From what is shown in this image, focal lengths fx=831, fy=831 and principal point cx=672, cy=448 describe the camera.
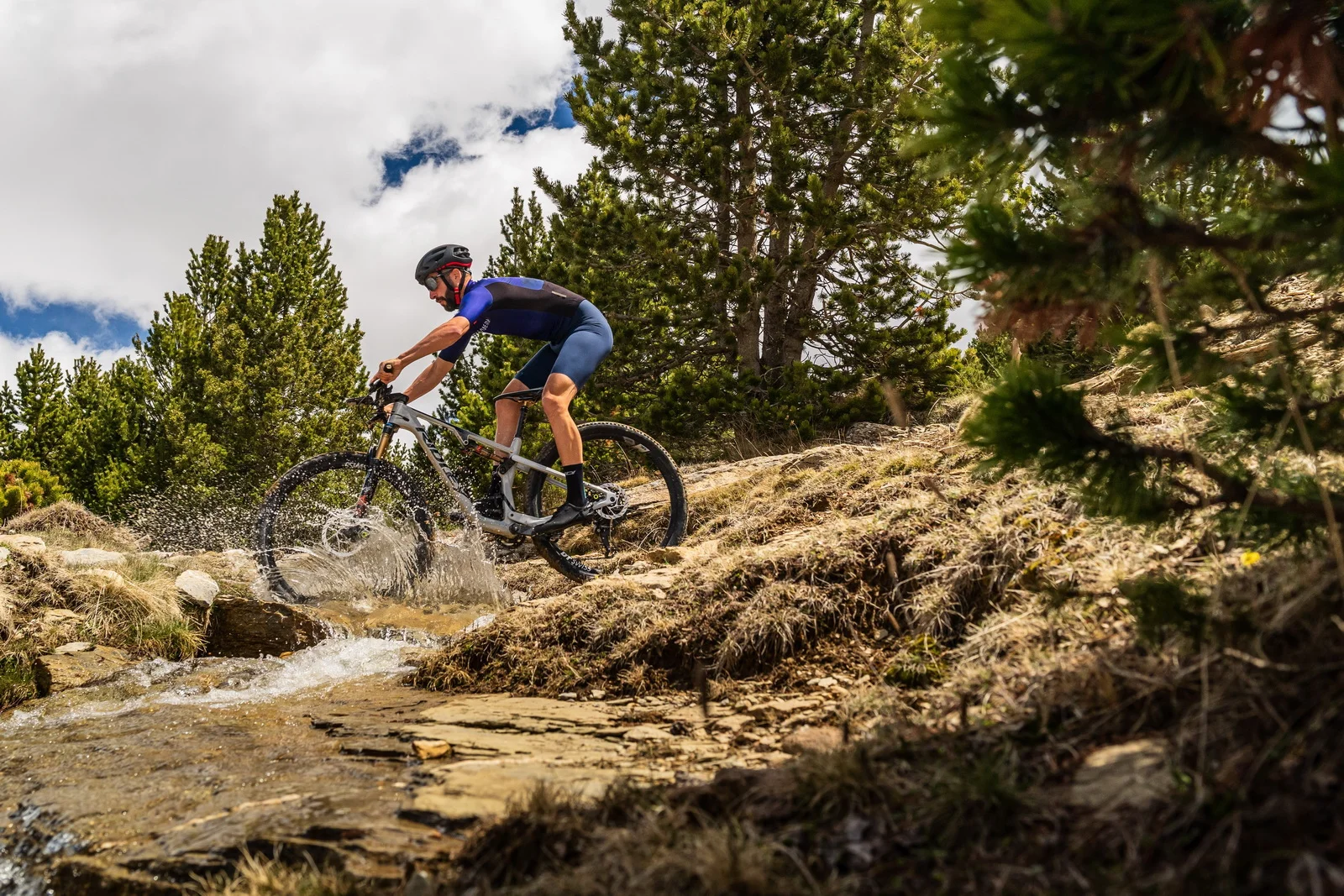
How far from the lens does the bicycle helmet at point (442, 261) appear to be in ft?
18.5

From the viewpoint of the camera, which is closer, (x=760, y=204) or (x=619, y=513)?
(x=619, y=513)

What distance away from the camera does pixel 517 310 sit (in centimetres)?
584

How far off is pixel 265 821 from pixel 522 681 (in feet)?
4.96

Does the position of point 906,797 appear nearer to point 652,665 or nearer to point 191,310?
point 652,665

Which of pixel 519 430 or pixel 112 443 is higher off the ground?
pixel 112 443

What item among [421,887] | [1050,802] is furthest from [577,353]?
[1050,802]

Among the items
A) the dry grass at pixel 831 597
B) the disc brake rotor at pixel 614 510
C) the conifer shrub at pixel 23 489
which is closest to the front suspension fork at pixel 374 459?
the disc brake rotor at pixel 614 510

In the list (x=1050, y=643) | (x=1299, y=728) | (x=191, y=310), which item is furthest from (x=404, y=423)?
(x=191, y=310)

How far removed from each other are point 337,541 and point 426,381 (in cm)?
126

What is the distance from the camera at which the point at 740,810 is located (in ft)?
5.71

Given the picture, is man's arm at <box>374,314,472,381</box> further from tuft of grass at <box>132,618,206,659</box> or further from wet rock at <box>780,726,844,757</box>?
wet rock at <box>780,726,844,757</box>

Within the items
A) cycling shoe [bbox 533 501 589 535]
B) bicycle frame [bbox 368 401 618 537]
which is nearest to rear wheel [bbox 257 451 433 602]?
bicycle frame [bbox 368 401 618 537]

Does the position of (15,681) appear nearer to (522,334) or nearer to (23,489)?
(522,334)

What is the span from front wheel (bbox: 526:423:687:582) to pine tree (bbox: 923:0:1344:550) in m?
3.62
